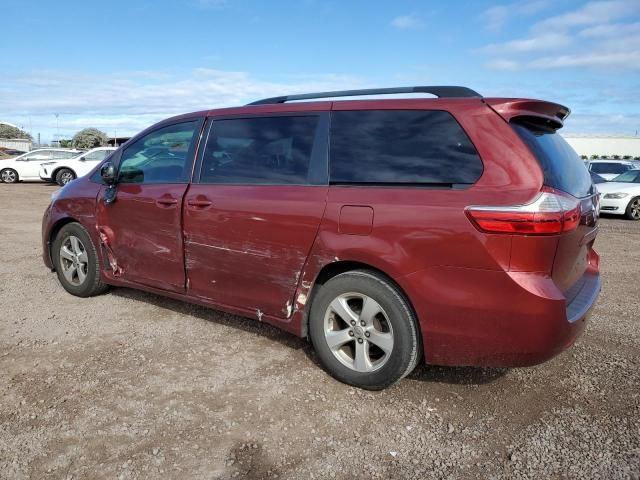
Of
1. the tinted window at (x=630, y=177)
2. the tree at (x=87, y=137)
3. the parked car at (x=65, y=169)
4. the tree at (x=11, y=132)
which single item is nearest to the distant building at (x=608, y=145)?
the tinted window at (x=630, y=177)

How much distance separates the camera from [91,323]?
14.4ft

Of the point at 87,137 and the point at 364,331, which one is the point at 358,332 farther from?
the point at 87,137

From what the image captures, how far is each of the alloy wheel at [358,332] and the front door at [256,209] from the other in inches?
13.5

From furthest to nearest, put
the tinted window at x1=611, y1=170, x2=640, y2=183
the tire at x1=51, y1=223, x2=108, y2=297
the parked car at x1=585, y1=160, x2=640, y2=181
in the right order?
1. the parked car at x1=585, y1=160, x2=640, y2=181
2. the tinted window at x1=611, y1=170, x2=640, y2=183
3. the tire at x1=51, y1=223, x2=108, y2=297

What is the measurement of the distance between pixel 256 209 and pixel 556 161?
6.20 ft

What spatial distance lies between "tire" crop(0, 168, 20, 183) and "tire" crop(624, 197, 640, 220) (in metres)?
22.4

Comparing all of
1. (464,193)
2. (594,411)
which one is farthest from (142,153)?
(594,411)

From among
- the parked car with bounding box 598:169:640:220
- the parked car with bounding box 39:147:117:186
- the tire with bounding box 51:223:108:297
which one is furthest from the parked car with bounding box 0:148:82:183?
the parked car with bounding box 598:169:640:220

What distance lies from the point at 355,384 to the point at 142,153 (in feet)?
8.92

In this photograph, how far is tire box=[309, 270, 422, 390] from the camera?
9.98ft

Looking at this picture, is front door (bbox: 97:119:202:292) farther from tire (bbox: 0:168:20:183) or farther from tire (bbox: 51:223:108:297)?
tire (bbox: 0:168:20:183)

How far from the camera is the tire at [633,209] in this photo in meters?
13.3

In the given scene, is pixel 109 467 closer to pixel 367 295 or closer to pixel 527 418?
pixel 367 295

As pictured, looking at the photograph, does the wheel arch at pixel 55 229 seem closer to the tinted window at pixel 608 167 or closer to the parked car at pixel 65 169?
the parked car at pixel 65 169
